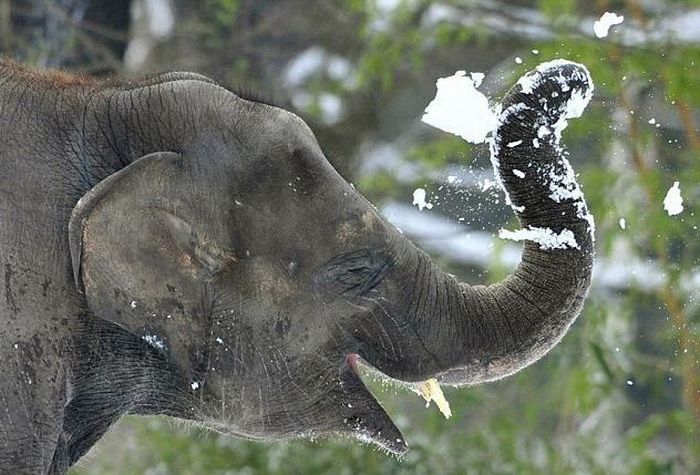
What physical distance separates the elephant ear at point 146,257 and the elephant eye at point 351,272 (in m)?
0.17

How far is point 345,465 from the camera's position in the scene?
214 inches

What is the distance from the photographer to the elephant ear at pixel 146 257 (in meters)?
2.38

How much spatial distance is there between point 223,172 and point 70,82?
0.34 m

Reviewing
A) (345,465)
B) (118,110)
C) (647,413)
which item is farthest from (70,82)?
(647,413)

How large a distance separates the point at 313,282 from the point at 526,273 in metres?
0.34

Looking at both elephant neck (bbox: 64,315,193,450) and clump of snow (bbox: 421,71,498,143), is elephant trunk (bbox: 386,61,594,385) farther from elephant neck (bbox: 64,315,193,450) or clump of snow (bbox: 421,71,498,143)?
elephant neck (bbox: 64,315,193,450)

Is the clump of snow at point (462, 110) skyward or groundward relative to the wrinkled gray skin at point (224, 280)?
skyward

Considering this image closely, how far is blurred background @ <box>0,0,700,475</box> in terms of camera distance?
4789 millimetres

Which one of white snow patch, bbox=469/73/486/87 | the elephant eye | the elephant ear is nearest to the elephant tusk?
the elephant eye

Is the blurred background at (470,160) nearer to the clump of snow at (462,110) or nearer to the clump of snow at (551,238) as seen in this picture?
the clump of snow at (462,110)

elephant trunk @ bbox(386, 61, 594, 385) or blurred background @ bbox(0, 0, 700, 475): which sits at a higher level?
elephant trunk @ bbox(386, 61, 594, 385)

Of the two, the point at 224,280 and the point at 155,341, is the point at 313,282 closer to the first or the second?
the point at 224,280

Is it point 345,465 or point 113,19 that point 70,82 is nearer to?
point 345,465

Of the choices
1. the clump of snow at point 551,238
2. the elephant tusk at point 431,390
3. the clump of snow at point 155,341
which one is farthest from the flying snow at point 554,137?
the clump of snow at point 155,341
